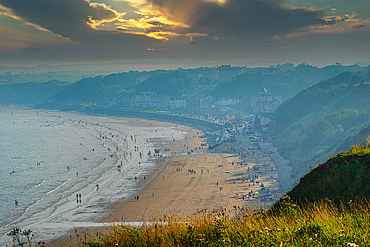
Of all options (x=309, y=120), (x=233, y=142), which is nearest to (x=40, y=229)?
(x=233, y=142)

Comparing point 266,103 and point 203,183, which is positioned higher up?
point 266,103

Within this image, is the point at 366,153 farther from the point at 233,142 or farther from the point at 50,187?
the point at 233,142

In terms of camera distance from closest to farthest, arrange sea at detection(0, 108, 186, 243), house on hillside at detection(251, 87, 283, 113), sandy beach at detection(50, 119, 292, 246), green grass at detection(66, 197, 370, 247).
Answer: green grass at detection(66, 197, 370, 247) < sea at detection(0, 108, 186, 243) < sandy beach at detection(50, 119, 292, 246) < house on hillside at detection(251, 87, 283, 113)

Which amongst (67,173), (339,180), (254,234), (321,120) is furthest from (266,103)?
(254,234)

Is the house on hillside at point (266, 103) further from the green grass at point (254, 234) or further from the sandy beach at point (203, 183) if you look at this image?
the green grass at point (254, 234)

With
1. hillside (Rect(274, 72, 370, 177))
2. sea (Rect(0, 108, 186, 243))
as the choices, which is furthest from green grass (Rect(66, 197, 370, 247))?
hillside (Rect(274, 72, 370, 177))

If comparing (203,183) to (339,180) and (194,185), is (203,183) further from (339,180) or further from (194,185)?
(339,180)

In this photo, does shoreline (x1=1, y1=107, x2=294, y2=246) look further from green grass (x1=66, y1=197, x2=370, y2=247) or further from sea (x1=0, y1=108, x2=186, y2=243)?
green grass (x1=66, y1=197, x2=370, y2=247)
